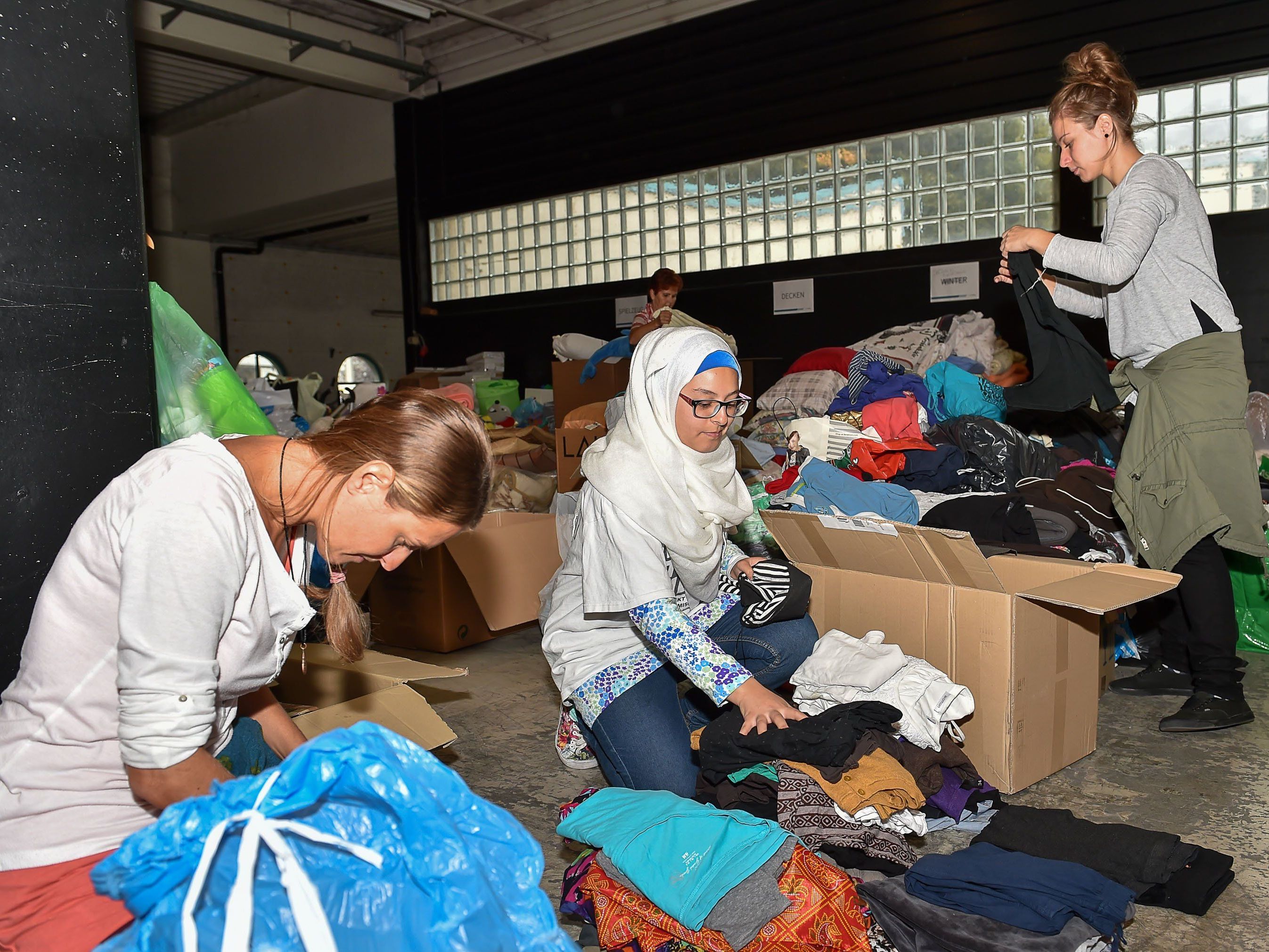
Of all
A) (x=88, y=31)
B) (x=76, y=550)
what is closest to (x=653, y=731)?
(x=76, y=550)

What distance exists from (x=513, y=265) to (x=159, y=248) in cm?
571

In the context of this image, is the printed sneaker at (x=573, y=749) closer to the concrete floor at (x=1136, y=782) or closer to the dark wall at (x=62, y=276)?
the concrete floor at (x=1136, y=782)

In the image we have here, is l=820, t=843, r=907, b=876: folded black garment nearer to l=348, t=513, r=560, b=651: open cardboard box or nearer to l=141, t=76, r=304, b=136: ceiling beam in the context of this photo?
l=348, t=513, r=560, b=651: open cardboard box

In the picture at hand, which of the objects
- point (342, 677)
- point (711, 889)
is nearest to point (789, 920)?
point (711, 889)

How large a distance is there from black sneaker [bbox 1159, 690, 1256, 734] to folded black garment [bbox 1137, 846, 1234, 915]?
2.66 feet

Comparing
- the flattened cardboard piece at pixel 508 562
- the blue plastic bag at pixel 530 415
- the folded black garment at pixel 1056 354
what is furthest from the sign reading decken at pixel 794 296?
the folded black garment at pixel 1056 354

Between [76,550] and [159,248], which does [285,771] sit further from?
[159,248]

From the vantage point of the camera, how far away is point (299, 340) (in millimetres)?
12312

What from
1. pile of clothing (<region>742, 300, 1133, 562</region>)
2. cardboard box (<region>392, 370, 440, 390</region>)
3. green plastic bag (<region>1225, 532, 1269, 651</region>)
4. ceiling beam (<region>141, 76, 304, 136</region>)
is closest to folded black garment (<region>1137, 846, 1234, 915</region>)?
pile of clothing (<region>742, 300, 1133, 562</region>)

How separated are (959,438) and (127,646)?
3.07 meters

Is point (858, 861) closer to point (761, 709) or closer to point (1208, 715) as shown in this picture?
point (761, 709)

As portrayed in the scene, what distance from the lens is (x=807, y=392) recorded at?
14.3 feet

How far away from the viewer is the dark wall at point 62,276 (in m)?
1.39

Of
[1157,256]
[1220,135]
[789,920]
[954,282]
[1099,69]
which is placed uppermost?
[1220,135]
